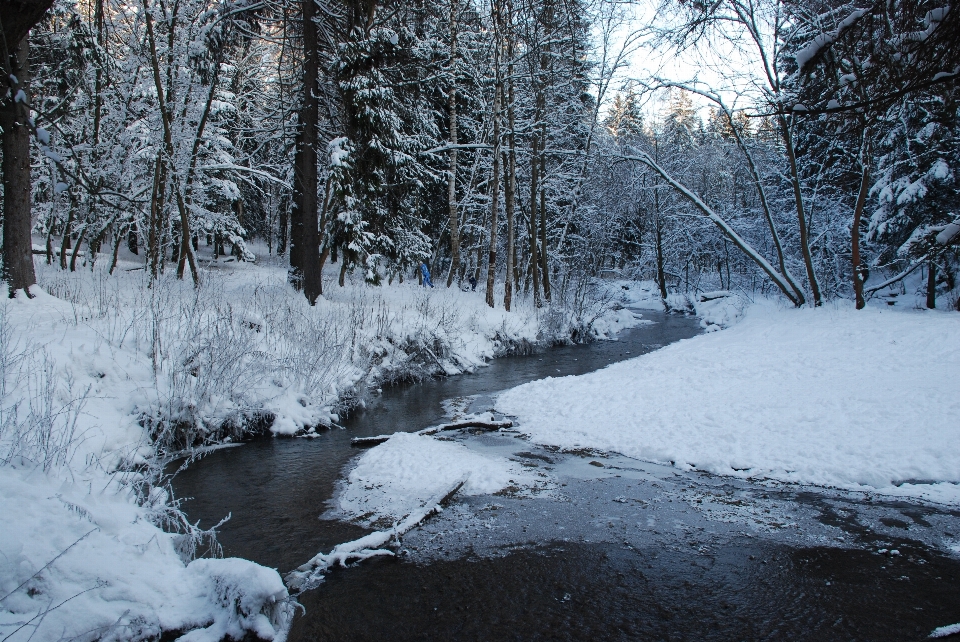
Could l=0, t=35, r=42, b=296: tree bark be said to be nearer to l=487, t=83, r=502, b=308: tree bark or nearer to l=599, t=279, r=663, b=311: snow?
l=487, t=83, r=502, b=308: tree bark

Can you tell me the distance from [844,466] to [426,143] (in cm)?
1733

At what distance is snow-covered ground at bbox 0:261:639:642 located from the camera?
9.21 feet

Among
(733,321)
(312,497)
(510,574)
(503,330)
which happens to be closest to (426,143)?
(503,330)

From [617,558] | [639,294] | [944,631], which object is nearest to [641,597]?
[617,558]

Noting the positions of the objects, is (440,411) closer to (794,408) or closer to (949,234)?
(794,408)

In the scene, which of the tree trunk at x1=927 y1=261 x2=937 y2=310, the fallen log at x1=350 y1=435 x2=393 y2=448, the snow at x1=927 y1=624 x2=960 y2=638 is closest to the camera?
the snow at x1=927 y1=624 x2=960 y2=638

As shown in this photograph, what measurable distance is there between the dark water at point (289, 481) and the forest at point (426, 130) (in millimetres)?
3232

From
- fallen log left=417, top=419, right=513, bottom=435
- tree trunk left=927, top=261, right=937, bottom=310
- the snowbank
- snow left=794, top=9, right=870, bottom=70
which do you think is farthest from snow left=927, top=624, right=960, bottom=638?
tree trunk left=927, top=261, right=937, bottom=310

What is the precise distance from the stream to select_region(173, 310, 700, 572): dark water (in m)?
0.02

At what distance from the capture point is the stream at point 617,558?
11.0ft

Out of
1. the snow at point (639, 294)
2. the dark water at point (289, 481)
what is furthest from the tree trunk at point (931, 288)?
the snow at point (639, 294)

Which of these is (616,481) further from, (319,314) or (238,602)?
(319,314)

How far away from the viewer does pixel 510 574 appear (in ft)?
12.8

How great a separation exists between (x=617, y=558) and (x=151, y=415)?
→ 18.6 feet
